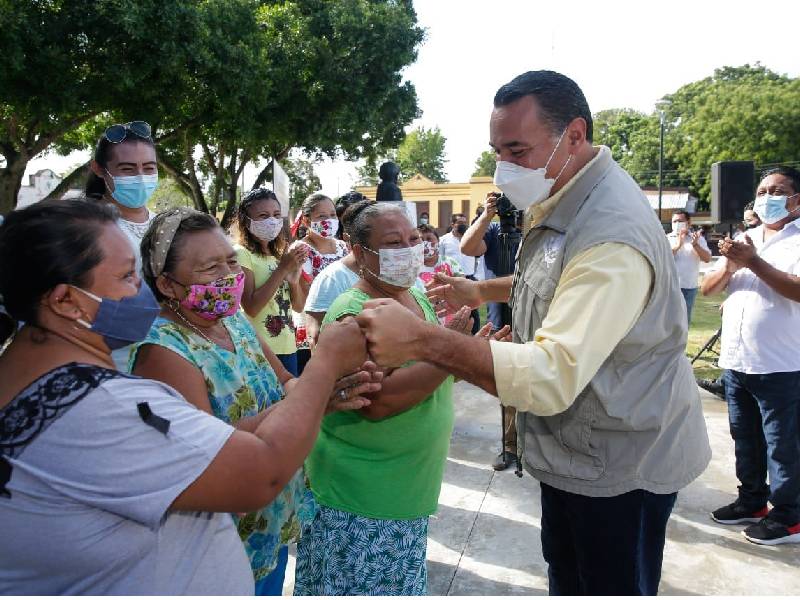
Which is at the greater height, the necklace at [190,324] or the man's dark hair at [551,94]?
the man's dark hair at [551,94]

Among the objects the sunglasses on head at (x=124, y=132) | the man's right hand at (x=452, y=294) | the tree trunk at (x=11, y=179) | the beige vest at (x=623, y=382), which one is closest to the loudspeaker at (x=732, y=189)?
the man's right hand at (x=452, y=294)

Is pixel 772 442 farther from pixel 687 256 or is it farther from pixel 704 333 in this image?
pixel 704 333

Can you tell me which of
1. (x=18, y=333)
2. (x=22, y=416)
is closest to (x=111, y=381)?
(x=22, y=416)

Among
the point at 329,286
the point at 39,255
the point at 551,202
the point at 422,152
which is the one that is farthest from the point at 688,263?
the point at 422,152

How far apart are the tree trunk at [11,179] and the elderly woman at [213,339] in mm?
11522

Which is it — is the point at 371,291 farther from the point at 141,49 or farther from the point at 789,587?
the point at 141,49

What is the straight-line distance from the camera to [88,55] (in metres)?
10.3

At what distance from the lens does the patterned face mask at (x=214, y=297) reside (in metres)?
1.91

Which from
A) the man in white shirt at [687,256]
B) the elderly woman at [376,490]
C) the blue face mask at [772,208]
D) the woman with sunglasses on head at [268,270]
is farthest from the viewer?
the man in white shirt at [687,256]

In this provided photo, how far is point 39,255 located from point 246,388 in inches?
29.9

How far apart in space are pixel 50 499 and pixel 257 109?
46.4 ft

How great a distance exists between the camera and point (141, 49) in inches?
→ 416

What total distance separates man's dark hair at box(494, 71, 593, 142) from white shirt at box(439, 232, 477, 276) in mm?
7399

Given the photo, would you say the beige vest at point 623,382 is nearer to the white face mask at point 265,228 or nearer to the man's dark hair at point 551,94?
the man's dark hair at point 551,94
